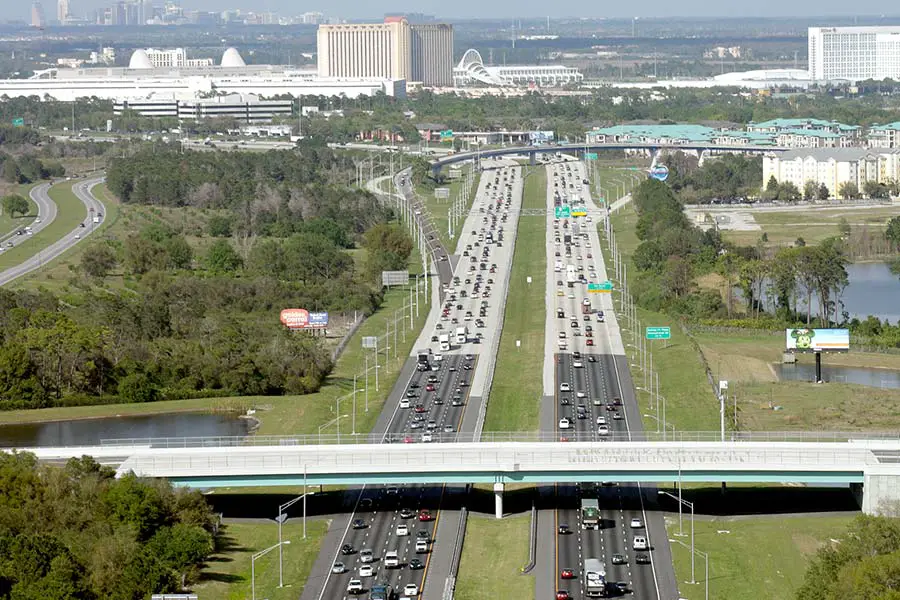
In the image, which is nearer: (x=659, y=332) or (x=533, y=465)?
(x=533, y=465)

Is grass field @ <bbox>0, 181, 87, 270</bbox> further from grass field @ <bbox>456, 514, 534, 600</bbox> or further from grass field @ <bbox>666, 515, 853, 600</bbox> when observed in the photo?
grass field @ <bbox>666, 515, 853, 600</bbox>

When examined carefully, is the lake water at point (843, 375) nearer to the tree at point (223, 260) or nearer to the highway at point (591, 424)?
the highway at point (591, 424)

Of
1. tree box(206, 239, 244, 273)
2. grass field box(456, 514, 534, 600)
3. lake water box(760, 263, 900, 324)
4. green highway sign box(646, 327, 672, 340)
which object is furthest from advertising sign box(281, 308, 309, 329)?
grass field box(456, 514, 534, 600)

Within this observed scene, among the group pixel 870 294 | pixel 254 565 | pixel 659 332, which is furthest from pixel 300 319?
pixel 254 565

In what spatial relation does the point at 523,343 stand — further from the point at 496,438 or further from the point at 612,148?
the point at 612,148

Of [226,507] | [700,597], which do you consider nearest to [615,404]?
[226,507]

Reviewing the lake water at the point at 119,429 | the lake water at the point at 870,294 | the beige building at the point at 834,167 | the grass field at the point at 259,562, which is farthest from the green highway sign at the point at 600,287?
the beige building at the point at 834,167
